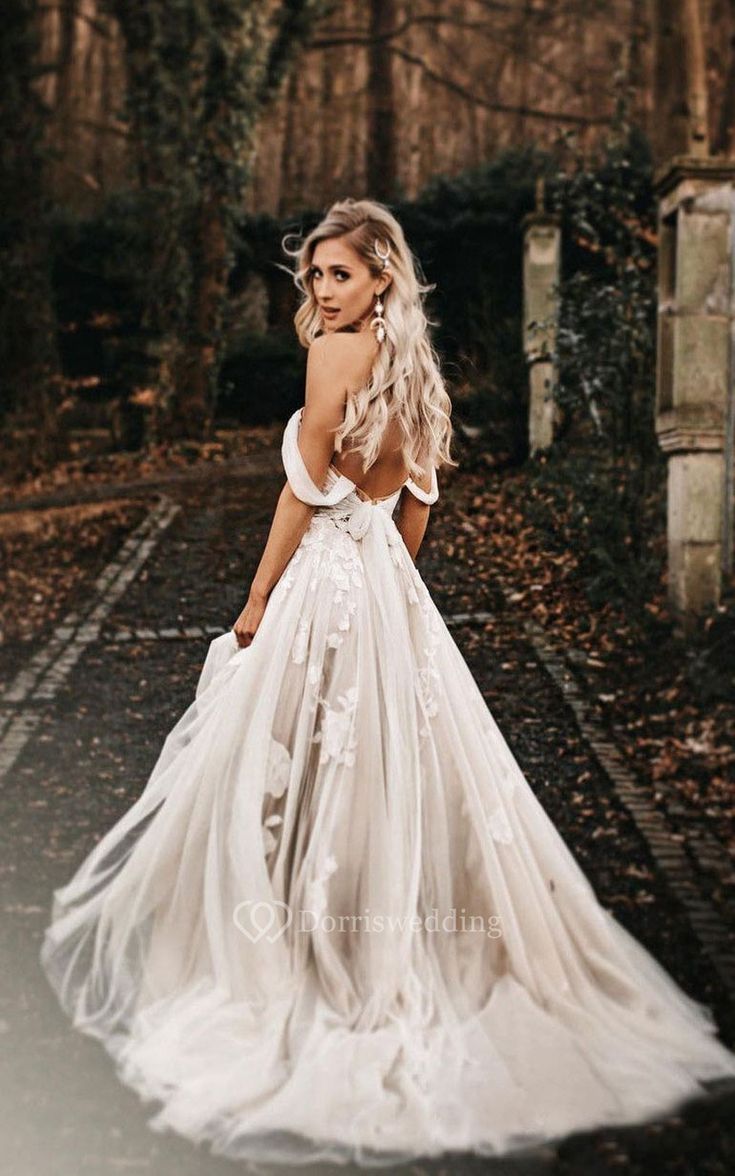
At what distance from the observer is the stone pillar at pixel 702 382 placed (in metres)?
4.05

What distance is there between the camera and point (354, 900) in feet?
7.45

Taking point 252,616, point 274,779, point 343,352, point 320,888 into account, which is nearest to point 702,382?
point 343,352

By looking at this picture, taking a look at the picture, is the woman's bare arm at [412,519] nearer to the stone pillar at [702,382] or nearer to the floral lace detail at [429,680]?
the floral lace detail at [429,680]

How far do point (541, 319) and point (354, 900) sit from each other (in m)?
4.34

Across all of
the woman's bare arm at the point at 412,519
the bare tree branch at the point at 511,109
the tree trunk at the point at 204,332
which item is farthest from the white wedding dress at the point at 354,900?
the bare tree branch at the point at 511,109

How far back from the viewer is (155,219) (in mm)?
8242

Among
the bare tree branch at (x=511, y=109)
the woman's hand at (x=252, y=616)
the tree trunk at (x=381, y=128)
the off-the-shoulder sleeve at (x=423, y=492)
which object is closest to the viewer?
the woman's hand at (x=252, y=616)

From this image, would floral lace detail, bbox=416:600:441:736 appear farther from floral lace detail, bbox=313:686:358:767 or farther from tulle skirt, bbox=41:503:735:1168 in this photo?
floral lace detail, bbox=313:686:358:767

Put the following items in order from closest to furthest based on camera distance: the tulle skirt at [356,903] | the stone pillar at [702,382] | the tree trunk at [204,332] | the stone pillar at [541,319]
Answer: the tulle skirt at [356,903]
the stone pillar at [702,382]
the stone pillar at [541,319]
the tree trunk at [204,332]

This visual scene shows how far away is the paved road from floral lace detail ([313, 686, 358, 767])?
668 millimetres

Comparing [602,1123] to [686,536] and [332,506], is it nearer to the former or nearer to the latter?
[332,506]

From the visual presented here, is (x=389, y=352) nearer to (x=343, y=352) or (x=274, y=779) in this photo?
(x=343, y=352)

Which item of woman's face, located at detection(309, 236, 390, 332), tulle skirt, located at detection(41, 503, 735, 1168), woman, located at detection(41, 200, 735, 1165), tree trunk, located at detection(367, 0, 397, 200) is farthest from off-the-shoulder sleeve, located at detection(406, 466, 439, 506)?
tree trunk, located at detection(367, 0, 397, 200)

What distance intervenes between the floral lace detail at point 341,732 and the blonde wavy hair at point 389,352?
447mm
